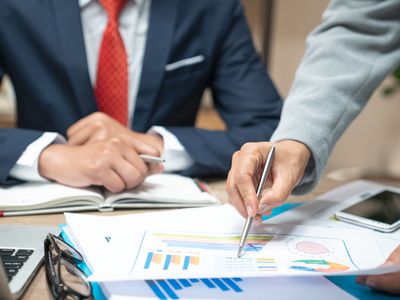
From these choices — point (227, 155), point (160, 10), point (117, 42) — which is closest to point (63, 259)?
point (227, 155)

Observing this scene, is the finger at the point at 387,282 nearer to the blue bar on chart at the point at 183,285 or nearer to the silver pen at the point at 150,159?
the blue bar on chart at the point at 183,285

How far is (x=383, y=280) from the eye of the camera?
1.58ft

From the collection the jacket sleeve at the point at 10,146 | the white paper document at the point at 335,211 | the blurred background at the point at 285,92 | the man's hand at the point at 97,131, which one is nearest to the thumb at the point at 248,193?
the white paper document at the point at 335,211

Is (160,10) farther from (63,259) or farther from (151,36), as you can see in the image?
(63,259)

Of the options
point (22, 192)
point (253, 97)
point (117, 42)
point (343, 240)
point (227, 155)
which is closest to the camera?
point (343, 240)

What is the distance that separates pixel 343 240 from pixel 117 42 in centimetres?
69

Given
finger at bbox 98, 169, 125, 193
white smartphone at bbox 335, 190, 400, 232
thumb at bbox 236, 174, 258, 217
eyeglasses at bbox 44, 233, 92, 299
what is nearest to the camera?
eyeglasses at bbox 44, 233, 92, 299

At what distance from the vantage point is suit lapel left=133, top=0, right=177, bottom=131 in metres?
1.10

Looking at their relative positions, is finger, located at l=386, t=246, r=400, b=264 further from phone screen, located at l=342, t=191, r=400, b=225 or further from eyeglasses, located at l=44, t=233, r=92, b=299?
eyeglasses, located at l=44, t=233, r=92, b=299

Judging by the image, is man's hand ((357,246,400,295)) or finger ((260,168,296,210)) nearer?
man's hand ((357,246,400,295))

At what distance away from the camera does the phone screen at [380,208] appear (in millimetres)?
683

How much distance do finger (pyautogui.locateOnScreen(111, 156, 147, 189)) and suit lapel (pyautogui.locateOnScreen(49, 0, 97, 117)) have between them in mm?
338

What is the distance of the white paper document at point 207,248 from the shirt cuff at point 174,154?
0.27 meters

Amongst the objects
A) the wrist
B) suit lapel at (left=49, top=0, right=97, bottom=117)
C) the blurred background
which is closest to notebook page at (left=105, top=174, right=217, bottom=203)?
the wrist
